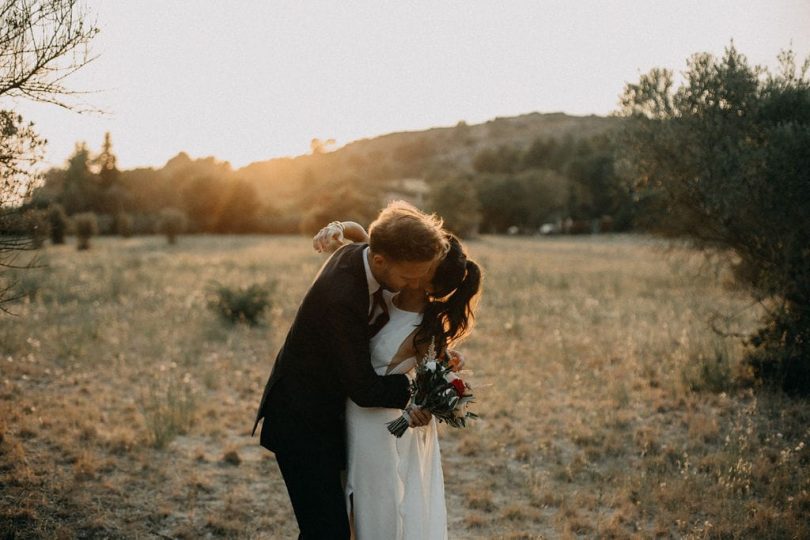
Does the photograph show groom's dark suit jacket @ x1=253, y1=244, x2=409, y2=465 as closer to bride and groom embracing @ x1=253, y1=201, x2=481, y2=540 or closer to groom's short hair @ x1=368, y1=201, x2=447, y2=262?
bride and groom embracing @ x1=253, y1=201, x2=481, y2=540

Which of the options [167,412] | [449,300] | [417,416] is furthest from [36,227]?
[417,416]

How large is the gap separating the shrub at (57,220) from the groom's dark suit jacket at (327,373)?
487 cm

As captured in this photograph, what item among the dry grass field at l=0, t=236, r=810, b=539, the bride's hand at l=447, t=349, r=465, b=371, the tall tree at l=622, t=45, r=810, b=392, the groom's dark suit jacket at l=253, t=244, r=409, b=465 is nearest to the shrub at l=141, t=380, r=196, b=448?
the dry grass field at l=0, t=236, r=810, b=539

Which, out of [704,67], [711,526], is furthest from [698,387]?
[704,67]

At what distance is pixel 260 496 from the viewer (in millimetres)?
6141

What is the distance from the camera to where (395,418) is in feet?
11.5

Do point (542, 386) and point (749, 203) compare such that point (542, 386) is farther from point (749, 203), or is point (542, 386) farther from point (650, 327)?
point (650, 327)

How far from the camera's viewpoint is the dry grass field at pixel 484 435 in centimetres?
A: 544

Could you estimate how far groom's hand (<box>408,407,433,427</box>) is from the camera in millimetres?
3246

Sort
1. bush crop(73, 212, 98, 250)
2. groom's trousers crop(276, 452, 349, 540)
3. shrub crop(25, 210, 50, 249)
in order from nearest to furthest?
groom's trousers crop(276, 452, 349, 540), shrub crop(25, 210, 50, 249), bush crop(73, 212, 98, 250)

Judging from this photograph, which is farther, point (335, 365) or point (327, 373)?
point (327, 373)

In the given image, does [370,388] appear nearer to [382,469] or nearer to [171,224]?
[382,469]

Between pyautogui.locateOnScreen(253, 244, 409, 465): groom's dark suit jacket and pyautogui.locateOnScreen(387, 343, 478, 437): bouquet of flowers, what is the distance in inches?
3.0

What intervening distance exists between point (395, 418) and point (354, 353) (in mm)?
593
